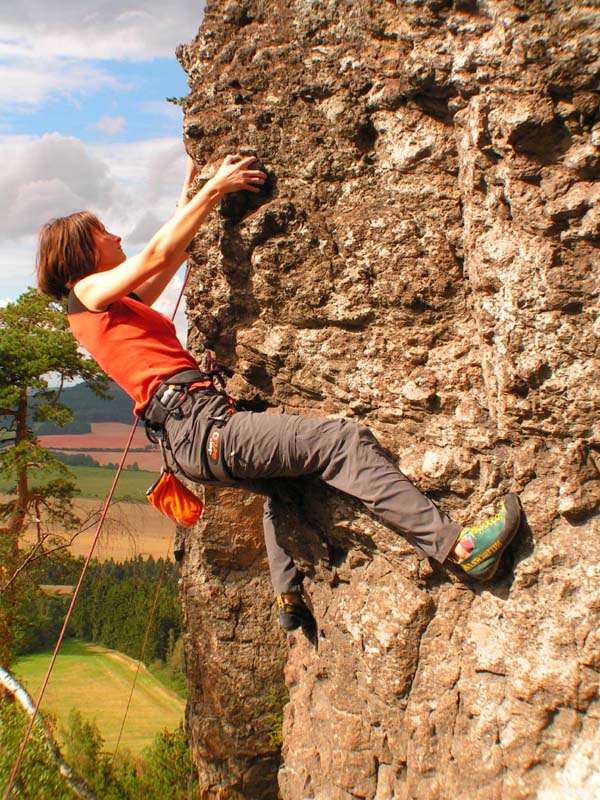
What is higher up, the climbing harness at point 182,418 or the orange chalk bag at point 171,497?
the climbing harness at point 182,418

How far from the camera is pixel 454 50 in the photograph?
299 cm

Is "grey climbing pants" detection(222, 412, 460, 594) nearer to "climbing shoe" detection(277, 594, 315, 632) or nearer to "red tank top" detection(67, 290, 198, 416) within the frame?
"red tank top" detection(67, 290, 198, 416)

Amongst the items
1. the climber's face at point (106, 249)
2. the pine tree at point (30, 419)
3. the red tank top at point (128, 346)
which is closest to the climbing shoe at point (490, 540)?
the red tank top at point (128, 346)

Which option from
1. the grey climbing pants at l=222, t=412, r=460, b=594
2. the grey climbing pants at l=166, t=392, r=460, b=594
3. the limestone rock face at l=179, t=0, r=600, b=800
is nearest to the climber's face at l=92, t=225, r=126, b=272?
the limestone rock face at l=179, t=0, r=600, b=800

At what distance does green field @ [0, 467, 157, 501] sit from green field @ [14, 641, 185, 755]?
2967 mm

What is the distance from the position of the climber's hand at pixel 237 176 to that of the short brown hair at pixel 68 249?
0.76m

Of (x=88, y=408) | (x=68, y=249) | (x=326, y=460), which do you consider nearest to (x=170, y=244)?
(x=68, y=249)

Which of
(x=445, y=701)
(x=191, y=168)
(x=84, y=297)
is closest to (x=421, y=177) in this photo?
(x=191, y=168)

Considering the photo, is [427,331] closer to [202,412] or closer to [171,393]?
[202,412]

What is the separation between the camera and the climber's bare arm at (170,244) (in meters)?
3.43

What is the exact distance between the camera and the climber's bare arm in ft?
11.3

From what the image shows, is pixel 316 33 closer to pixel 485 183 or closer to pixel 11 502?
pixel 485 183

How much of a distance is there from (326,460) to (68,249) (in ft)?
5.98

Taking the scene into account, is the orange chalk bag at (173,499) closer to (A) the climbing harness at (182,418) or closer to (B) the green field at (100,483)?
(A) the climbing harness at (182,418)
